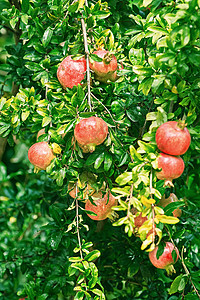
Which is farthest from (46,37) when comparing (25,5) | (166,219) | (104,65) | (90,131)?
(166,219)

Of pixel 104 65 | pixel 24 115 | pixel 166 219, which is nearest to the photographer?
pixel 166 219

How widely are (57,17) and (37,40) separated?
0.48 feet

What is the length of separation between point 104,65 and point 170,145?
25cm

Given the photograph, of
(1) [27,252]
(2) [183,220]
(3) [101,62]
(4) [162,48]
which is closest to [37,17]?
(3) [101,62]

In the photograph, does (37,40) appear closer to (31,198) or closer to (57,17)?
(57,17)

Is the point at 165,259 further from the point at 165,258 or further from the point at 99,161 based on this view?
the point at 99,161

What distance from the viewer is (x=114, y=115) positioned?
0.90 m

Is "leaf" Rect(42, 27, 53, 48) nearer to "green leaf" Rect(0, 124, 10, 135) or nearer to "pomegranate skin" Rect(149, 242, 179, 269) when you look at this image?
"green leaf" Rect(0, 124, 10, 135)

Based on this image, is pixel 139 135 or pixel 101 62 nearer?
pixel 101 62

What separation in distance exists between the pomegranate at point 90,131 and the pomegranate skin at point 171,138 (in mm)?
117

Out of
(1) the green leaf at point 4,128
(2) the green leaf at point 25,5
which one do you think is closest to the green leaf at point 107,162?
(1) the green leaf at point 4,128

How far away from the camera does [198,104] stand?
843 millimetres

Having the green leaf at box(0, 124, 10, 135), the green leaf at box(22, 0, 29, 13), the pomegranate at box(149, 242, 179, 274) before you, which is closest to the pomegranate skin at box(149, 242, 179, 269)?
the pomegranate at box(149, 242, 179, 274)

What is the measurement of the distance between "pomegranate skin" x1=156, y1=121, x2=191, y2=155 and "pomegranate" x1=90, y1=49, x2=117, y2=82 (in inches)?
8.0
